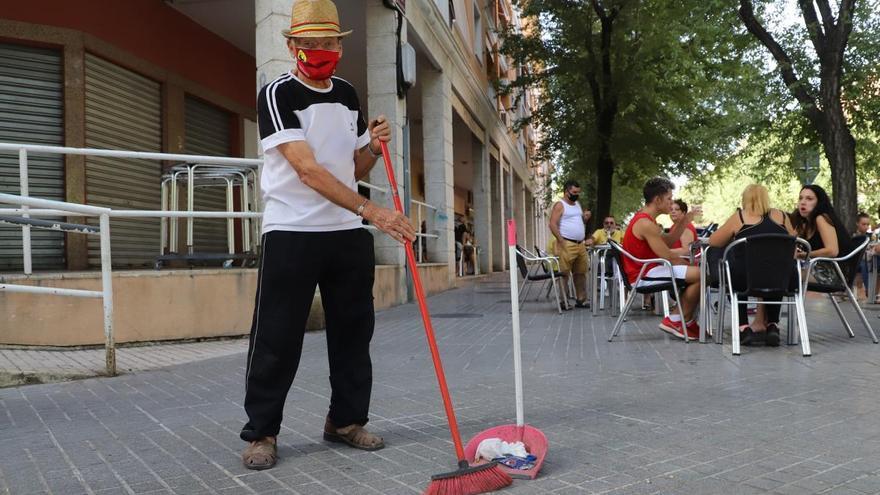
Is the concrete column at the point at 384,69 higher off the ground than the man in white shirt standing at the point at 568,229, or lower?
higher

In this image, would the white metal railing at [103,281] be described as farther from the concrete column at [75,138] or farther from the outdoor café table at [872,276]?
the outdoor café table at [872,276]

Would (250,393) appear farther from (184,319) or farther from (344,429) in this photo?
(184,319)

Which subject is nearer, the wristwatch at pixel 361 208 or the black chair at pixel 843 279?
the wristwatch at pixel 361 208

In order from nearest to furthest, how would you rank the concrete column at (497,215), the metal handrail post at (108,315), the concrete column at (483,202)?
1. the metal handrail post at (108,315)
2. the concrete column at (483,202)
3. the concrete column at (497,215)

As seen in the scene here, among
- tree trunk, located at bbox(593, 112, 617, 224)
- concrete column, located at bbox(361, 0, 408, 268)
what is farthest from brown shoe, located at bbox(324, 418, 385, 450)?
tree trunk, located at bbox(593, 112, 617, 224)

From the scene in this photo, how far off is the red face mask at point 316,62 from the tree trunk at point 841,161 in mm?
13557

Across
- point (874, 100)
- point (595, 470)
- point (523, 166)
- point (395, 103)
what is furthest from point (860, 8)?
point (523, 166)

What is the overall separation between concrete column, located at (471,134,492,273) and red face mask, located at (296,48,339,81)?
19399 millimetres

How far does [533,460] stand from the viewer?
10.0ft

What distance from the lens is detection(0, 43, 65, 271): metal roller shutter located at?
30.8 feet

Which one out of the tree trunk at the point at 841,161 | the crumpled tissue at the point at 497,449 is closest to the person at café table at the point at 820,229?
the crumpled tissue at the point at 497,449

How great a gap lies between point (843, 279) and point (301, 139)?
5448 mm

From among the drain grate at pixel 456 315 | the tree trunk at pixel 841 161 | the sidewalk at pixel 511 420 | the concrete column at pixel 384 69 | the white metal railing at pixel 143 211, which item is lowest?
the sidewalk at pixel 511 420

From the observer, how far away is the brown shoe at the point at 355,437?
347 cm
